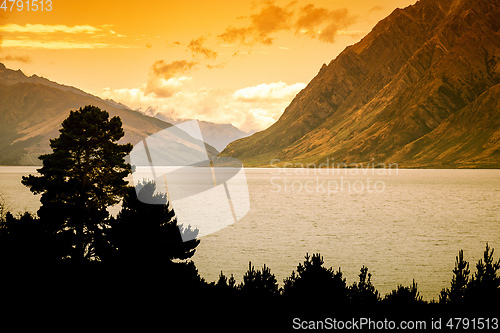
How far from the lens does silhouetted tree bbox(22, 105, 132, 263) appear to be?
38938mm

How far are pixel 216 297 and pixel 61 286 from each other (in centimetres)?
703

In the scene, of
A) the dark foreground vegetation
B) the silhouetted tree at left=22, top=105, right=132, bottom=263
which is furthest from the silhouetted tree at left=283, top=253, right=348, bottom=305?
the silhouetted tree at left=22, top=105, right=132, bottom=263

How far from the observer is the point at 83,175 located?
137 feet

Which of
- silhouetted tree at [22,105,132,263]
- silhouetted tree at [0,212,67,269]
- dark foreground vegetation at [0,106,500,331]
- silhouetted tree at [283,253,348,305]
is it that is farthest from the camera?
silhouetted tree at [22,105,132,263]

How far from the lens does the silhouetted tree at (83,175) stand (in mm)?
38938

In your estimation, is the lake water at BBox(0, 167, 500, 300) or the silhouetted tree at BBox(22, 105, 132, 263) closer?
the silhouetted tree at BBox(22, 105, 132, 263)

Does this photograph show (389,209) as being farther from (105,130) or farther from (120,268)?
(120,268)

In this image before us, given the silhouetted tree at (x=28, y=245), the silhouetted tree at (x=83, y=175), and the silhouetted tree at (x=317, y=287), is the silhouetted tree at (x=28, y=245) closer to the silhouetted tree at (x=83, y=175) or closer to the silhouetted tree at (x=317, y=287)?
the silhouetted tree at (x=83, y=175)

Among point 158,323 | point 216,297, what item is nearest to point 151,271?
point 216,297

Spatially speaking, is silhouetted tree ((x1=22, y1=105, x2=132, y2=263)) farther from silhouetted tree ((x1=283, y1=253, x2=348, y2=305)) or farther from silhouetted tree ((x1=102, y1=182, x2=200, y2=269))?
silhouetted tree ((x1=283, y1=253, x2=348, y2=305))

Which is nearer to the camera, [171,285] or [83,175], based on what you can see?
[171,285]

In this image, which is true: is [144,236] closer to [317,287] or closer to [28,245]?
[28,245]

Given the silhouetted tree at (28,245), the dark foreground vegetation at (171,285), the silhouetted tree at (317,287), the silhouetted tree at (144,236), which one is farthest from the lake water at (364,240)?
the silhouetted tree at (28,245)

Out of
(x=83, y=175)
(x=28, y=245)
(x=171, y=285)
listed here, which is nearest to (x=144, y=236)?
(x=171, y=285)
